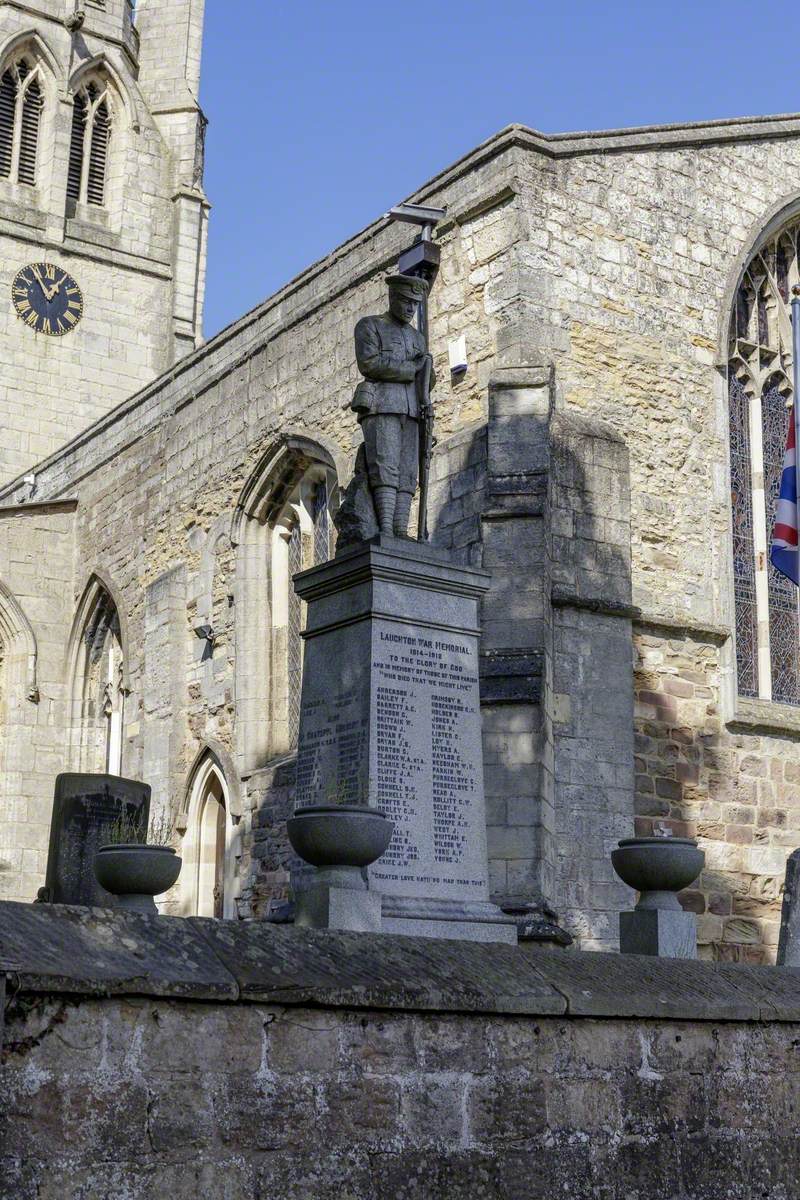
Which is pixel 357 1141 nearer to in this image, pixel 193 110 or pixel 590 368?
pixel 590 368

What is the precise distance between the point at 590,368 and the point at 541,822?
3.92 m

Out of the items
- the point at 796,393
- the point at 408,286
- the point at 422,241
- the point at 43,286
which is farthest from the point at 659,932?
the point at 43,286

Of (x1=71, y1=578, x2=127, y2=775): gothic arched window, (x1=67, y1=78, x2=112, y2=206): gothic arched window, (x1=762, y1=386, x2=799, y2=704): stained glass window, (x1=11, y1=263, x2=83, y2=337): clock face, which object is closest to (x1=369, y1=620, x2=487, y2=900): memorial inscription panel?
(x1=762, y1=386, x2=799, y2=704): stained glass window

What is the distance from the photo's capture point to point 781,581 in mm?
14492

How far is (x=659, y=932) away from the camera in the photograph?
7.49 m

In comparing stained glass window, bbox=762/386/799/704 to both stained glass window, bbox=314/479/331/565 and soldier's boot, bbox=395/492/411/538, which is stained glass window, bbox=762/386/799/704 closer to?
stained glass window, bbox=314/479/331/565

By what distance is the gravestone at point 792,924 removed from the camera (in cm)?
846

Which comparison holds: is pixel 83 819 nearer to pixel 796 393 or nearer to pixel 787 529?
pixel 787 529

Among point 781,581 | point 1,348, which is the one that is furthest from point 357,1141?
point 1,348

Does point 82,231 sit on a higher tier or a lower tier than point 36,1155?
higher

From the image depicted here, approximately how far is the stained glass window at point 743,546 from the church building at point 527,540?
3 centimetres

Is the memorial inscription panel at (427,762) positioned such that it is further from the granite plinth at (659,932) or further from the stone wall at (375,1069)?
the stone wall at (375,1069)

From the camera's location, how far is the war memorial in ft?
16.6

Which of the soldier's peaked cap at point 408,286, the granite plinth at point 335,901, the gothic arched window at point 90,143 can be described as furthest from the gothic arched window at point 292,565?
the gothic arched window at point 90,143
